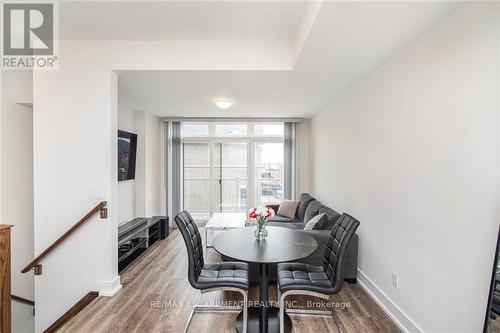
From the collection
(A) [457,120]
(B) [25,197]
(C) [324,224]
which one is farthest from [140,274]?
(A) [457,120]

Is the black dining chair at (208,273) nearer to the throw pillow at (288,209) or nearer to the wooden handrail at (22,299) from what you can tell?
the throw pillow at (288,209)

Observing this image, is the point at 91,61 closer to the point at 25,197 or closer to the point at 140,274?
the point at 25,197

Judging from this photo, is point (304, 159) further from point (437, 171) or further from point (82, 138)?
point (82, 138)

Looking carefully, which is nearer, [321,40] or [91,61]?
[321,40]

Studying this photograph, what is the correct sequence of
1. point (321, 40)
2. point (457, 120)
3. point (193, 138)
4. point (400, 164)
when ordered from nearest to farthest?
point (457, 120), point (321, 40), point (400, 164), point (193, 138)

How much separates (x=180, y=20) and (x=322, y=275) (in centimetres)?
272

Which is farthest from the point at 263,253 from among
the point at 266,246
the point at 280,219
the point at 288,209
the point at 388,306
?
the point at 288,209

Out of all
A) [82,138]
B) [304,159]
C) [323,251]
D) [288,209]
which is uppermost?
[82,138]

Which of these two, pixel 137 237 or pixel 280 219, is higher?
pixel 280 219

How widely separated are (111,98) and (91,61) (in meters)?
0.47

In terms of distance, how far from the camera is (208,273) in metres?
2.15

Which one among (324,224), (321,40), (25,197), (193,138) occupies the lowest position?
(324,224)

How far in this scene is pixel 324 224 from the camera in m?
3.22

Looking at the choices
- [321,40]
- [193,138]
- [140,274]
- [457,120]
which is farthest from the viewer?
[193,138]
